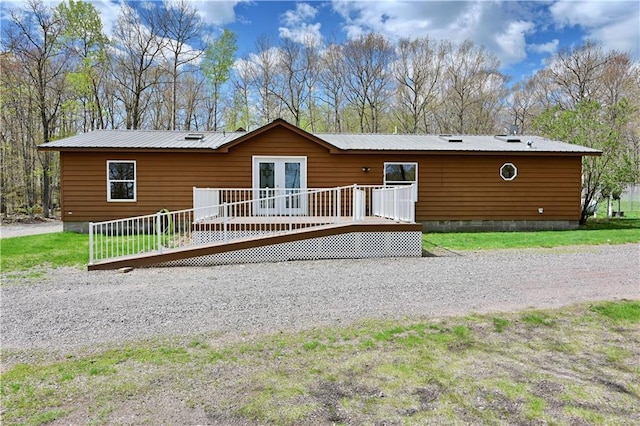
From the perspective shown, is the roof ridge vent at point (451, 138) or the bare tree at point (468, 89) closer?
the roof ridge vent at point (451, 138)

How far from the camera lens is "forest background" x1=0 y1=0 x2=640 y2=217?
1880 centimetres

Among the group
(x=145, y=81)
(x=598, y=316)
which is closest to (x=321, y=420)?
(x=598, y=316)

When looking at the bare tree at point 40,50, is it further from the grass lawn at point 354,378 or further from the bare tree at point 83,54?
the grass lawn at point 354,378

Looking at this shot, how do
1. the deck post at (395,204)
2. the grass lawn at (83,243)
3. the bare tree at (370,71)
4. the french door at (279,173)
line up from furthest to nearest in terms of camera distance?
the bare tree at (370,71) → the french door at (279,173) → the deck post at (395,204) → the grass lawn at (83,243)

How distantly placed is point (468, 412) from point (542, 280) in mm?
4134

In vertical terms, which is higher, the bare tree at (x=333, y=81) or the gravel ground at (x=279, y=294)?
the bare tree at (x=333, y=81)

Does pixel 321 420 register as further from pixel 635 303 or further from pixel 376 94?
pixel 376 94

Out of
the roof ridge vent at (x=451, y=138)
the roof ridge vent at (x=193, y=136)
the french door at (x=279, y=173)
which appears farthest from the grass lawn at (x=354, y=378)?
the roof ridge vent at (x=451, y=138)

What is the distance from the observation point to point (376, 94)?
27812 mm

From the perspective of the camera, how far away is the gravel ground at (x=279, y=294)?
4.00 meters

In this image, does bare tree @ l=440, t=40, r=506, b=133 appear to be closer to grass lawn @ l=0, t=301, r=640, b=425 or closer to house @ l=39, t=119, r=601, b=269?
house @ l=39, t=119, r=601, b=269

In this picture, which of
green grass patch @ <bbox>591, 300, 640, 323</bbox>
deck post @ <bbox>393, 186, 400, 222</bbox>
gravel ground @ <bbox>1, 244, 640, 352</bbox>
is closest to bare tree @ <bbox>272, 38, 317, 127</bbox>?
deck post @ <bbox>393, 186, 400, 222</bbox>

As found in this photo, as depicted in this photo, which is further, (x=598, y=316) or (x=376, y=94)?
(x=376, y=94)

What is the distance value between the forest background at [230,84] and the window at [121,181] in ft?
29.9
